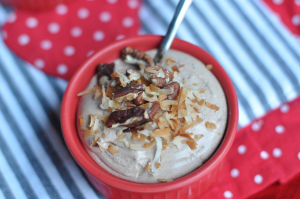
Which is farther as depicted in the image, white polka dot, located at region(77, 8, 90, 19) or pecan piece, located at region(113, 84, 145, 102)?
white polka dot, located at region(77, 8, 90, 19)

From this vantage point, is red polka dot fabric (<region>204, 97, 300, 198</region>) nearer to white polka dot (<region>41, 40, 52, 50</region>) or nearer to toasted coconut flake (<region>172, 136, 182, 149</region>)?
toasted coconut flake (<region>172, 136, 182, 149</region>)

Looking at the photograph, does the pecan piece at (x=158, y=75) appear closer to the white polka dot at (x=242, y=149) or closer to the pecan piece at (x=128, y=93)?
the pecan piece at (x=128, y=93)

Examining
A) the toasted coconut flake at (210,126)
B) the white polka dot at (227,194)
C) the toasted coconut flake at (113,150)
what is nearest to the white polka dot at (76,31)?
the toasted coconut flake at (113,150)

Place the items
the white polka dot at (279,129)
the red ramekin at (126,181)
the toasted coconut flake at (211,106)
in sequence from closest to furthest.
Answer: the red ramekin at (126,181) → the toasted coconut flake at (211,106) → the white polka dot at (279,129)

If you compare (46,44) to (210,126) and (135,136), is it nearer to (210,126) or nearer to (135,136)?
(135,136)

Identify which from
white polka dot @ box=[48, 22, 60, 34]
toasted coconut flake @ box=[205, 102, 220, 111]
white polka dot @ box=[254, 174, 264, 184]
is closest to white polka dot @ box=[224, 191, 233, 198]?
white polka dot @ box=[254, 174, 264, 184]

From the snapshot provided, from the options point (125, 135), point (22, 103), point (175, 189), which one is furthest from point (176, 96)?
point (22, 103)

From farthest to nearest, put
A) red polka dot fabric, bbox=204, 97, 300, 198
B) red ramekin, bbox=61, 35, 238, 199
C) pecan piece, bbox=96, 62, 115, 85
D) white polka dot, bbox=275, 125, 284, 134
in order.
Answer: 1. white polka dot, bbox=275, 125, 284, 134
2. red polka dot fabric, bbox=204, 97, 300, 198
3. pecan piece, bbox=96, 62, 115, 85
4. red ramekin, bbox=61, 35, 238, 199
